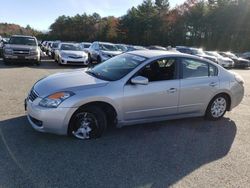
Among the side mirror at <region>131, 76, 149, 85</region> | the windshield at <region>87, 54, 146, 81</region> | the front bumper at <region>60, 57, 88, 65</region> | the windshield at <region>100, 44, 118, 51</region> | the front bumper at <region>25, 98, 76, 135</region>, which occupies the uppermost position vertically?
the windshield at <region>87, 54, 146, 81</region>

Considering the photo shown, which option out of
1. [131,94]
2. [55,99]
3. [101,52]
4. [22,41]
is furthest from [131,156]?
[101,52]

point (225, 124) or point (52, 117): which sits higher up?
point (52, 117)

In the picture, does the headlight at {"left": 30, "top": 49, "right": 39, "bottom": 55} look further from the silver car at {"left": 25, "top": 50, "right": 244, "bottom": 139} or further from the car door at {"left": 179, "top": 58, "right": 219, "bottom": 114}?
the car door at {"left": 179, "top": 58, "right": 219, "bottom": 114}

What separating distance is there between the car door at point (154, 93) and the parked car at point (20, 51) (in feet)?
41.0

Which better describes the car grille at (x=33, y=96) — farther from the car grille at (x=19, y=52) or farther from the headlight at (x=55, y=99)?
the car grille at (x=19, y=52)

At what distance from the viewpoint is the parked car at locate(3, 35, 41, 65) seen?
17.0 meters

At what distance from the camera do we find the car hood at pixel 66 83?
5.38 metres

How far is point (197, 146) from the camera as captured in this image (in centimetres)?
557

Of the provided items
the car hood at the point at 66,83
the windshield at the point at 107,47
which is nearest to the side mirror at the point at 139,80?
the car hood at the point at 66,83

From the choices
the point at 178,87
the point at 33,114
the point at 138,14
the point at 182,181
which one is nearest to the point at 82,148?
the point at 33,114

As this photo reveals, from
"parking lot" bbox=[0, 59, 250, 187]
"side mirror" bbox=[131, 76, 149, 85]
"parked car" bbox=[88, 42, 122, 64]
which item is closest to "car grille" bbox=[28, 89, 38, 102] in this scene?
"parking lot" bbox=[0, 59, 250, 187]

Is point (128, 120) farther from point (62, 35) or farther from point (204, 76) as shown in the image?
point (62, 35)

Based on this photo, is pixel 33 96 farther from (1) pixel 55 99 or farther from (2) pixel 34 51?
(2) pixel 34 51

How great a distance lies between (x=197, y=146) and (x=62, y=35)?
273 feet
